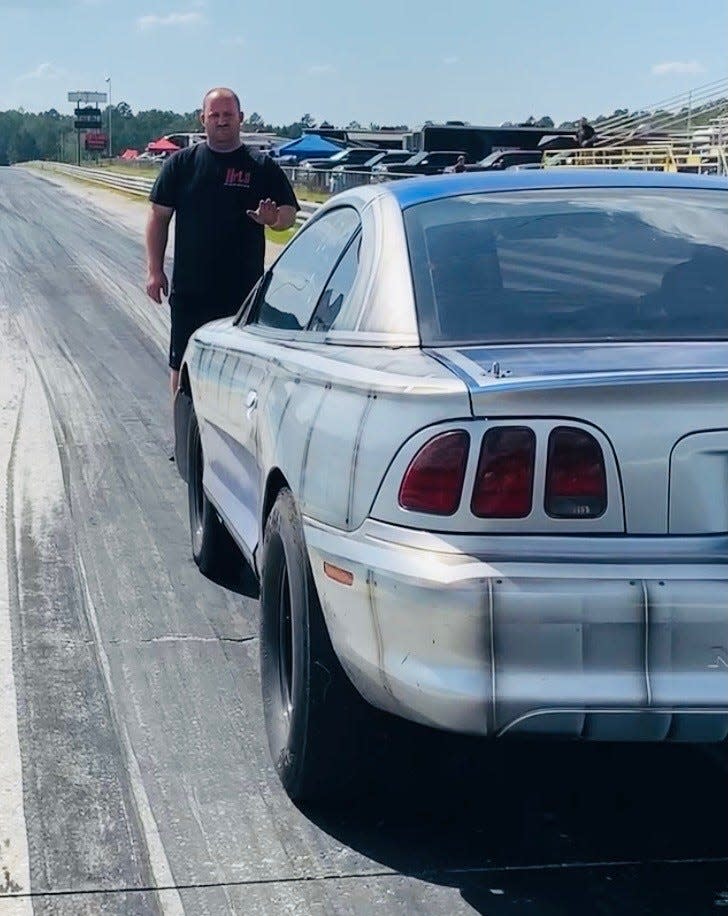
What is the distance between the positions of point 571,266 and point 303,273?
3.73 ft

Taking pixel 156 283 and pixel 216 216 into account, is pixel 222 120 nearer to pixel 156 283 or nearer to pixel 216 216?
pixel 216 216

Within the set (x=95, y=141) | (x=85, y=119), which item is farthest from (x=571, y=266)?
(x=85, y=119)

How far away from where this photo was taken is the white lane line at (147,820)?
3.42m

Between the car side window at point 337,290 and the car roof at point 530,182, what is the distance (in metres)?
0.20

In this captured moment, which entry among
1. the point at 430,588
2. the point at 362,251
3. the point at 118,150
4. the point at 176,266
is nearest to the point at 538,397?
the point at 430,588

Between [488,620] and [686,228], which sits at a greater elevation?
[686,228]

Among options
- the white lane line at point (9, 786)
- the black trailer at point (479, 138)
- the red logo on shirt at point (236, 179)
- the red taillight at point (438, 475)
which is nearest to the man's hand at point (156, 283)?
the red logo on shirt at point (236, 179)

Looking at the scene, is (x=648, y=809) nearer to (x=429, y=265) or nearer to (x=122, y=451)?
(x=429, y=265)

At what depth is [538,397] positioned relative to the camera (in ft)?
10.3

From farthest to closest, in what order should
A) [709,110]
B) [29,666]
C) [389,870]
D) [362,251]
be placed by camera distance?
[709,110]
[29,666]
[362,251]
[389,870]

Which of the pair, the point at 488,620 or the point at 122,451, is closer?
the point at 488,620

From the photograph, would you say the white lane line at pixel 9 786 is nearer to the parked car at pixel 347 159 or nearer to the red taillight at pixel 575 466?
the red taillight at pixel 575 466

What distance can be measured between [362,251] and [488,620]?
147cm

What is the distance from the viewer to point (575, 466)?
3137 mm
